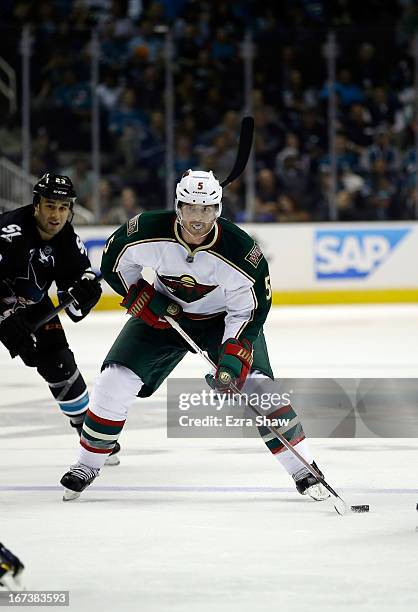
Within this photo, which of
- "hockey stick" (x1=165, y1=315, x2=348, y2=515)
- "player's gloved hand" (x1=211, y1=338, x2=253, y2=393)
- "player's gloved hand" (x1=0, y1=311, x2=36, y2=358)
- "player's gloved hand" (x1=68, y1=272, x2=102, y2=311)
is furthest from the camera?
Answer: "player's gloved hand" (x1=68, y1=272, x2=102, y2=311)

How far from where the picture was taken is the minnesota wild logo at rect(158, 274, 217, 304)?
4.26m

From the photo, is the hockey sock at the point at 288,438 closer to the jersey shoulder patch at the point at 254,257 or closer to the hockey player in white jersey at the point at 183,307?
the hockey player in white jersey at the point at 183,307

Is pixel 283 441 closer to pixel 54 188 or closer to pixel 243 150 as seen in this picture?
pixel 243 150

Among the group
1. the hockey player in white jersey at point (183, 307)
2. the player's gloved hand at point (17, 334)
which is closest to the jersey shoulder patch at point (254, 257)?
the hockey player in white jersey at point (183, 307)

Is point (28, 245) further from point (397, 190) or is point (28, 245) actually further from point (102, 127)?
point (397, 190)

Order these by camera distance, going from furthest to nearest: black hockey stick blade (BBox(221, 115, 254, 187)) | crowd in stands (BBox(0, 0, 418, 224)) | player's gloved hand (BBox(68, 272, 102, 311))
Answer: crowd in stands (BBox(0, 0, 418, 224)) < player's gloved hand (BBox(68, 272, 102, 311)) < black hockey stick blade (BBox(221, 115, 254, 187))

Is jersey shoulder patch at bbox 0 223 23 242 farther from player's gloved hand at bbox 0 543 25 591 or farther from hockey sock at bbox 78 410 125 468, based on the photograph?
player's gloved hand at bbox 0 543 25 591

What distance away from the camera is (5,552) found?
270cm

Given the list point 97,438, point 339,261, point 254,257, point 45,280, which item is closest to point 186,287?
point 254,257

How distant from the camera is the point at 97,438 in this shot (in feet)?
14.0

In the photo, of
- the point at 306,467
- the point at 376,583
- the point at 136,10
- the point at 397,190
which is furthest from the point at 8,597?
the point at 136,10

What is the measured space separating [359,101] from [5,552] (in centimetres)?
974

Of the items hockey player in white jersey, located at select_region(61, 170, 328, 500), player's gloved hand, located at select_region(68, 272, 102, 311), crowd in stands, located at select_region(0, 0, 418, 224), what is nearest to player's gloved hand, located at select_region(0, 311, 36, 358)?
player's gloved hand, located at select_region(68, 272, 102, 311)

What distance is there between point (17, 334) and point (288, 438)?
109 centimetres
